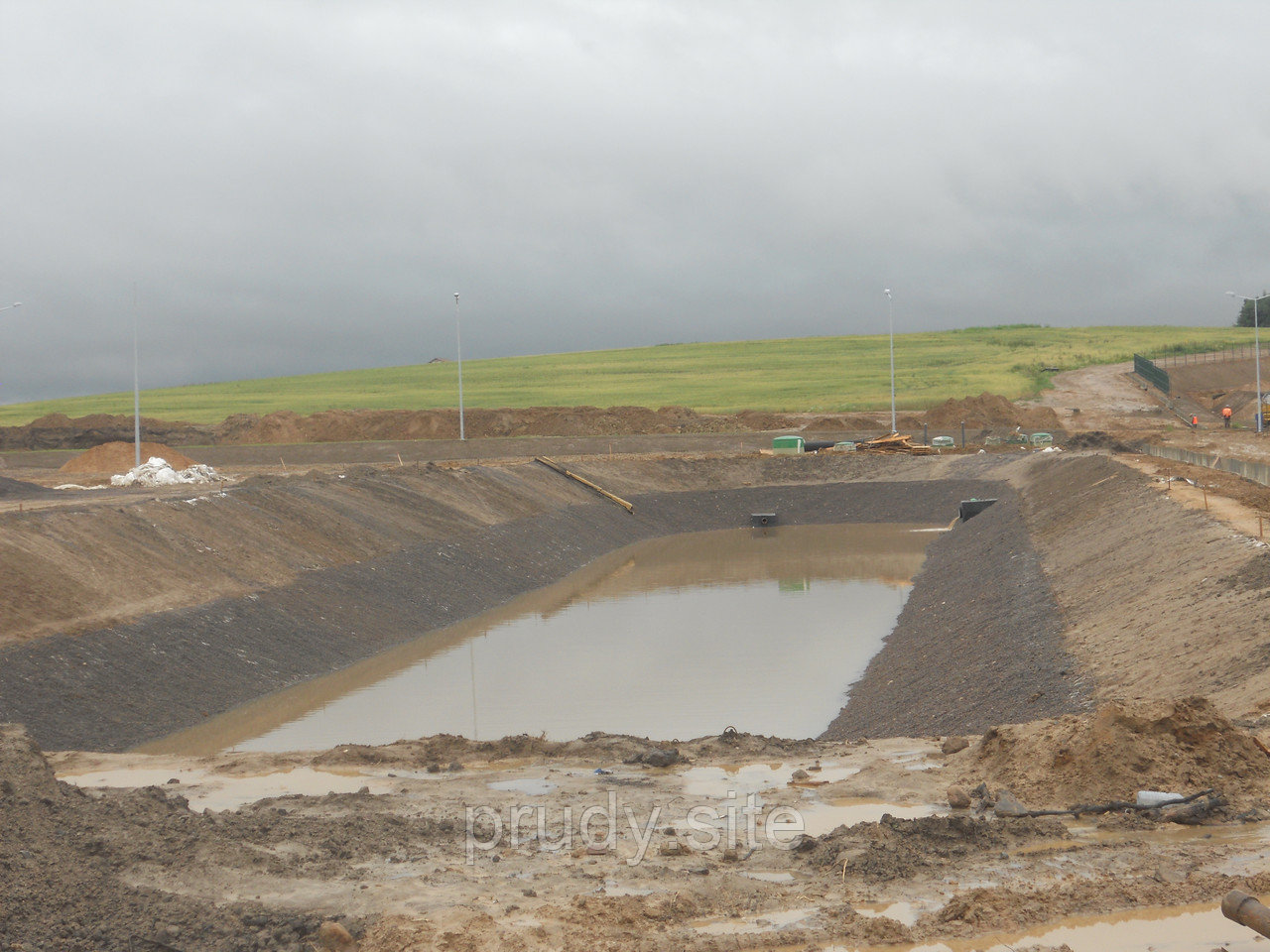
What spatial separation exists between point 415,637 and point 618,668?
6062 millimetres

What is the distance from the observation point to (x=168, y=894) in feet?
25.8

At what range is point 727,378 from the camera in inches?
3967

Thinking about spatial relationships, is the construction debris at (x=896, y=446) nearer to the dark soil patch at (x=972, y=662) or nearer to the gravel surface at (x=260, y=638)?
the gravel surface at (x=260, y=638)

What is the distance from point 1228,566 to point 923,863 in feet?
34.1

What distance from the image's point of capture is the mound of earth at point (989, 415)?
66.9 metres

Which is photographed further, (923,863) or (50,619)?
(50,619)

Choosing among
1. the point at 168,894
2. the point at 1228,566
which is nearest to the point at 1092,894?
the point at 168,894

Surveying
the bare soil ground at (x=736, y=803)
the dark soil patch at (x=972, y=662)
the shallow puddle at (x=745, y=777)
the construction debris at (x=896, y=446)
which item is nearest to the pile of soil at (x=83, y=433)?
the construction debris at (x=896, y=446)

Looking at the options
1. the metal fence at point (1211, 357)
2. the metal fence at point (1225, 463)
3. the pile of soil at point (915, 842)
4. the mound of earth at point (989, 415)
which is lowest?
the pile of soil at point (915, 842)

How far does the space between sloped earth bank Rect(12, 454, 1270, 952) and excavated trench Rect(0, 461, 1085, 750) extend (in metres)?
0.09

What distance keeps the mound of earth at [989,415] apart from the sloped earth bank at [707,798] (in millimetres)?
45274

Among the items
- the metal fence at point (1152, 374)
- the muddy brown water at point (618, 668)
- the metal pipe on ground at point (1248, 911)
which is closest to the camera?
the metal pipe on ground at point (1248, 911)

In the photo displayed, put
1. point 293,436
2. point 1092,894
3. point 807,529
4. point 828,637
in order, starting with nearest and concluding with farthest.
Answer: point 1092,894
point 828,637
point 807,529
point 293,436

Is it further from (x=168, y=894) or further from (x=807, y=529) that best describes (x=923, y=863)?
(x=807, y=529)
